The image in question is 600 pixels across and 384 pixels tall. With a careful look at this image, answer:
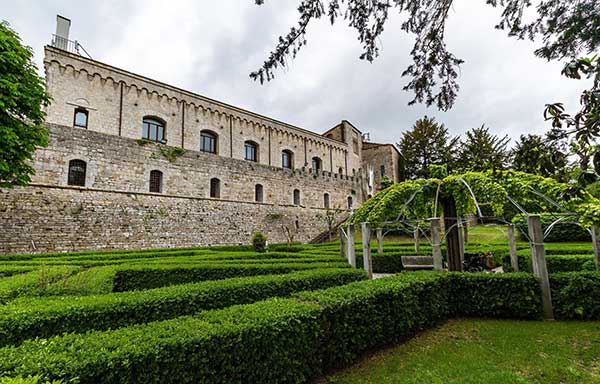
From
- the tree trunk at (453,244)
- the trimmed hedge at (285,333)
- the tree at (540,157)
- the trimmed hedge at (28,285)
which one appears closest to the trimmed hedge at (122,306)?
the trimmed hedge at (28,285)

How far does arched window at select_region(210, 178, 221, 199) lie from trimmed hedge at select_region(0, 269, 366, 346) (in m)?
14.5

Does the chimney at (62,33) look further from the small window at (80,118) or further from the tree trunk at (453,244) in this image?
the tree trunk at (453,244)

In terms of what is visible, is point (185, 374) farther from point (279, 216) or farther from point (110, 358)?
point (279, 216)

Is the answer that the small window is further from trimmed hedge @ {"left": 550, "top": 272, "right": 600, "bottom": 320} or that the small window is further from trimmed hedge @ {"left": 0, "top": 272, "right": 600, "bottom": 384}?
trimmed hedge @ {"left": 550, "top": 272, "right": 600, "bottom": 320}

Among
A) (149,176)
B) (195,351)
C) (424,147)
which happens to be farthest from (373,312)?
(424,147)

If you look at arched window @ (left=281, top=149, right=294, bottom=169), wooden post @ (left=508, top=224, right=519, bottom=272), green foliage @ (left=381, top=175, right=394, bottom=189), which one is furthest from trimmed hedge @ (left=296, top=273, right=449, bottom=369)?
green foliage @ (left=381, top=175, right=394, bottom=189)

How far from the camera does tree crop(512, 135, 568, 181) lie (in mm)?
2363

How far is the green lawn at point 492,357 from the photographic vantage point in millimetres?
3238

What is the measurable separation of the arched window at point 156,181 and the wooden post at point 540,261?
54.7ft

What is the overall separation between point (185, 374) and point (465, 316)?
211 inches

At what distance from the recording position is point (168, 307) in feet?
13.2

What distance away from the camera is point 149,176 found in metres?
16.0

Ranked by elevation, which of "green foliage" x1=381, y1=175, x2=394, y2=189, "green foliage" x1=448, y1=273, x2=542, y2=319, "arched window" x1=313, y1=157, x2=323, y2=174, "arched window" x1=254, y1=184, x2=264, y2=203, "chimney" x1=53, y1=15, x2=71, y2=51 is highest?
"chimney" x1=53, y1=15, x2=71, y2=51

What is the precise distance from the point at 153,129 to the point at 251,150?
7978 millimetres
